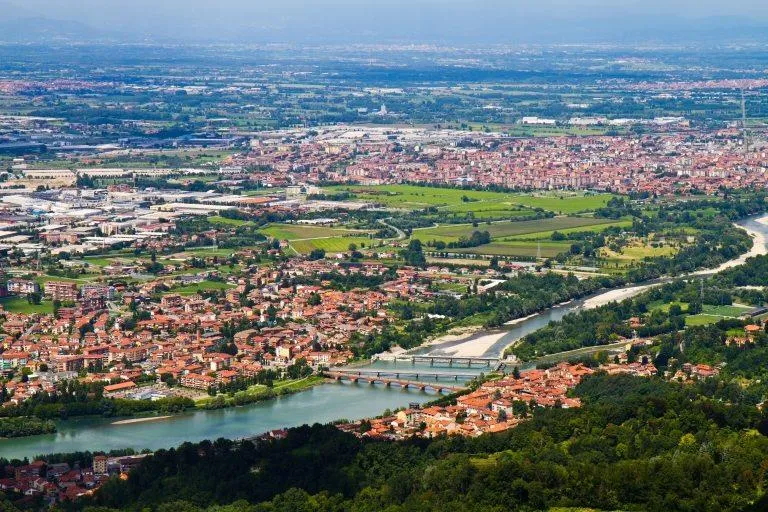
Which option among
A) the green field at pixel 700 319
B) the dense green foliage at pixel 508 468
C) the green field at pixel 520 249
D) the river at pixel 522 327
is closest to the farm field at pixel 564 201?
the green field at pixel 520 249

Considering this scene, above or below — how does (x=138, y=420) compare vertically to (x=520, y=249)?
above

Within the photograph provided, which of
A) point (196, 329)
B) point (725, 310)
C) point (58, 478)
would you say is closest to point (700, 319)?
point (725, 310)

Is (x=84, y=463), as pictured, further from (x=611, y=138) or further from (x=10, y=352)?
(x=611, y=138)

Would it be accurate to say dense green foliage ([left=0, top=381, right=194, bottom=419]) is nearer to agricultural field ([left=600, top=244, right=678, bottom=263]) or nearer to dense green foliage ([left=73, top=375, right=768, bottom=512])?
dense green foliage ([left=73, top=375, right=768, bottom=512])

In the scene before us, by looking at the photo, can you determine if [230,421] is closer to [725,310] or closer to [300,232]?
[725,310]

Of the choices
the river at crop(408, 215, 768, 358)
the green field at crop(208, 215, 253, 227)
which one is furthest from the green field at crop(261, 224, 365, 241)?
the river at crop(408, 215, 768, 358)

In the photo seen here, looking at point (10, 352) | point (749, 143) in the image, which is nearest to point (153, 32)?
point (749, 143)
